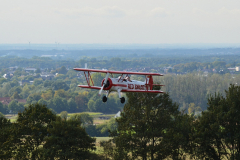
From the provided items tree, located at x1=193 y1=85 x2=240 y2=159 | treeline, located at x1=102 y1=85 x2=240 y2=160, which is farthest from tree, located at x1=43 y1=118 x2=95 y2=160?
tree, located at x1=193 y1=85 x2=240 y2=159

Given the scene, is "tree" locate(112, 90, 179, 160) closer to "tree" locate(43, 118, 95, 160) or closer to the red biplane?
"tree" locate(43, 118, 95, 160)

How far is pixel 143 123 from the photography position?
55.9 meters

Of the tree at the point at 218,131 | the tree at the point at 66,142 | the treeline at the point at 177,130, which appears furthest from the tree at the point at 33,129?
the tree at the point at 218,131

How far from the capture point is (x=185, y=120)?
55.3 meters

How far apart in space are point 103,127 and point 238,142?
344ft

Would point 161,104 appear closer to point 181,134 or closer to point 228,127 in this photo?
point 181,134

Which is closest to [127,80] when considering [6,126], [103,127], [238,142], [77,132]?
[77,132]

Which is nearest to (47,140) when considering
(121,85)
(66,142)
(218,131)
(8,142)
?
(66,142)

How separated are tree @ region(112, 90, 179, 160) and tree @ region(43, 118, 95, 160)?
6.05 metres

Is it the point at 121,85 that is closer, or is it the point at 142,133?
the point at 121,85

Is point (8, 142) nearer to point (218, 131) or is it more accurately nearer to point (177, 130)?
point (177, 130)

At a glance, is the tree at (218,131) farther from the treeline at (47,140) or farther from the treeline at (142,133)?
the treeline at (47,140)

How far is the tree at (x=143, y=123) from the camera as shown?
2174 inches

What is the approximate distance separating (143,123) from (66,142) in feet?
38.8
